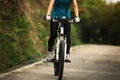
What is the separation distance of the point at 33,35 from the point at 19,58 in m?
0.73

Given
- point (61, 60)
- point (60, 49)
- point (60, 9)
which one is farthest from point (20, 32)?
point (61, 60)

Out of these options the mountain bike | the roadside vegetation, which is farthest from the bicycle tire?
the roadside vegetation

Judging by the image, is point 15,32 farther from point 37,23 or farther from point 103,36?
point 103,36

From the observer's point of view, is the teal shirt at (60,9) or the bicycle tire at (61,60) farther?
the teal shirt at (60,9)

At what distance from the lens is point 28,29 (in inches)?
470

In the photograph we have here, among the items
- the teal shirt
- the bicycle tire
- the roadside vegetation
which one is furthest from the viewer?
the roadside vegetation

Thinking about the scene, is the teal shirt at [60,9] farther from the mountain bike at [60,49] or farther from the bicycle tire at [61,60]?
the bicycle tire at [61,60]

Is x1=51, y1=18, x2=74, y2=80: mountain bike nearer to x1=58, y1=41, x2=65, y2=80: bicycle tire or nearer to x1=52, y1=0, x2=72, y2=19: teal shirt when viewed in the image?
x1=58, y1=41, x2=65, y2=80: bicycle tire

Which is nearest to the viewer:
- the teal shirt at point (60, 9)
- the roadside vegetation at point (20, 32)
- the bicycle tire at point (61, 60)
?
the bicycle tire at point (61, 60)

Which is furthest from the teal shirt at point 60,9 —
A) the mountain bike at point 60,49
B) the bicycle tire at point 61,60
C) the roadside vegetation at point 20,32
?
the roadside vegetation at point 20,32

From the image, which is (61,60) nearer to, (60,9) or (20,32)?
(60,9)

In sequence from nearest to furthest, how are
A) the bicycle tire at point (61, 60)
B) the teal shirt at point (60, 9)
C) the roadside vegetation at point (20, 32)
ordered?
1. the bicycle tire at point (61, 60)
2. the teal shirt at point (60, 9)
3. the roadside vegetation at point (20, 32)

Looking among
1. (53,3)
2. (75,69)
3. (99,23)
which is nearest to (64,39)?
(53,3)

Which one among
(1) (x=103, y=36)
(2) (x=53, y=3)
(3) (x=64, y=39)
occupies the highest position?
(2) (x=53, y=3)
